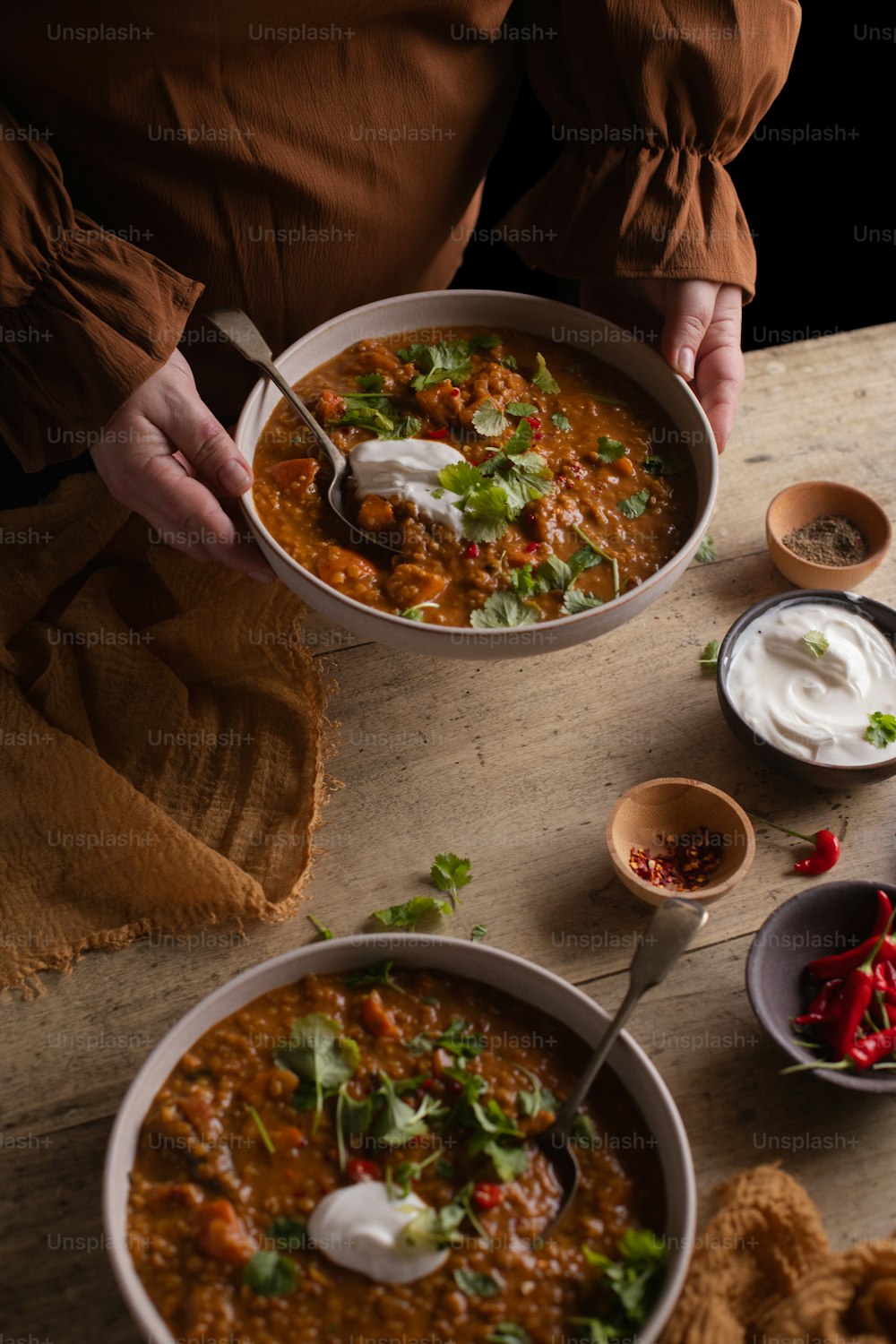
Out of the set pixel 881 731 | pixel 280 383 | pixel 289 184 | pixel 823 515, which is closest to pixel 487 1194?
pixel 881 731

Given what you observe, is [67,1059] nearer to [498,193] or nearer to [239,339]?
[239,339]

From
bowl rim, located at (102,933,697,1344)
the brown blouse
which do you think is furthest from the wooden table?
the brown blouse

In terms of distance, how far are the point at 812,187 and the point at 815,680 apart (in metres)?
3.20

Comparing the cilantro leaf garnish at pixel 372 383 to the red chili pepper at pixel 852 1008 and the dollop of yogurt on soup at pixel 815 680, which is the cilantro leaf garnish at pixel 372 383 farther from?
the red chili pepper at pixel 852 1008

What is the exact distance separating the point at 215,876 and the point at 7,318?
116 centimetres

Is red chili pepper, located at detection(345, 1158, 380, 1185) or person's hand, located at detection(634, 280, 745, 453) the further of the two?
person's hand, located at detection(634, 280, 745, 453)

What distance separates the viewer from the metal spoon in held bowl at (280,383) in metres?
2.66

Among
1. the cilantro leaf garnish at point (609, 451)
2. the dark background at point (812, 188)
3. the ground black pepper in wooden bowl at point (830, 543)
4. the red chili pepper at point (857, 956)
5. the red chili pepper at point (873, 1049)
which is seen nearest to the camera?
the red chili pepper at point (873, 1049)

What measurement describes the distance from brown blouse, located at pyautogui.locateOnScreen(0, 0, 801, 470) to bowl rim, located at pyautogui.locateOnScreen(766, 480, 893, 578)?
51cm

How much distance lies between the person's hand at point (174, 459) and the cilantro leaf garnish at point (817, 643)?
4.11 feet

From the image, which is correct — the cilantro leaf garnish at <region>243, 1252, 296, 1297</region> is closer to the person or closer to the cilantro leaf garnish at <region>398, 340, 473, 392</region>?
the person

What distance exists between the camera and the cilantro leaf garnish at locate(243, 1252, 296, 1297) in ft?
6.24

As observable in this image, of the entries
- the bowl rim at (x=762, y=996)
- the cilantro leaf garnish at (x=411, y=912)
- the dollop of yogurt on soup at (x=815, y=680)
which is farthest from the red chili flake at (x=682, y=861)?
the cilantro leaf garnish at (x=411, y=912)

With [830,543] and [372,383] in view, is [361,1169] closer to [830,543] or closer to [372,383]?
[372,383]
